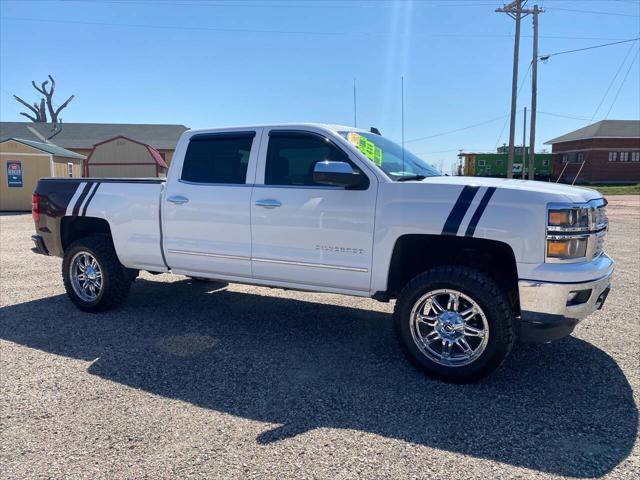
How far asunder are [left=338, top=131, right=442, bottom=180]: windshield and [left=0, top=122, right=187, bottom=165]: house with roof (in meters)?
38.3

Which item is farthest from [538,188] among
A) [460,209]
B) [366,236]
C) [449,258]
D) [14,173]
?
[14,173]

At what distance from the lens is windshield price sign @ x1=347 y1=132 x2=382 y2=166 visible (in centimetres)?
441

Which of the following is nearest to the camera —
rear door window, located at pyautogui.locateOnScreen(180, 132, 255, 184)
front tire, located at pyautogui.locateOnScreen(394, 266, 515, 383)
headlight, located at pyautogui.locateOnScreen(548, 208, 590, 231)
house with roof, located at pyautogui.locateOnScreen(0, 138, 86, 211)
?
headlight, located at pyautogui.locateOnScreen(548, 208, 590, 231)

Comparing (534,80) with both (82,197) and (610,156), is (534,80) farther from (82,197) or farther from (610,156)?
(610,156)

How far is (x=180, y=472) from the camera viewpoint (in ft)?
8.98

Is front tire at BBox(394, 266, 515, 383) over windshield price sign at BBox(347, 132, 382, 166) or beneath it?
beneath

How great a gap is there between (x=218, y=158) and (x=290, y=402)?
2.64 meters

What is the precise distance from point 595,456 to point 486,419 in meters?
0.65

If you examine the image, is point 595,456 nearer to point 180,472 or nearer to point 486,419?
point 486,419

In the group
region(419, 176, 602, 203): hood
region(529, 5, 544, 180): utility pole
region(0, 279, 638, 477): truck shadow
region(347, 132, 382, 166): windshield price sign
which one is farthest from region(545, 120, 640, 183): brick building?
region(419, 176, 602, 203): hood

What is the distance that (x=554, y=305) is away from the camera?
3.52m

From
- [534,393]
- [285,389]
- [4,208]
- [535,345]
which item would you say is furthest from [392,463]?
[4,208]

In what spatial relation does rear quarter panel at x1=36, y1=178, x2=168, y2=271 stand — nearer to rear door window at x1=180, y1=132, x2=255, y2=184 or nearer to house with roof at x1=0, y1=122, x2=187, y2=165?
rear door window at x1=180, y1=132, x2=255, y2=184

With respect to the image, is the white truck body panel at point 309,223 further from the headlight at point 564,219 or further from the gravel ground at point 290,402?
the gravel ground at point 290,402
